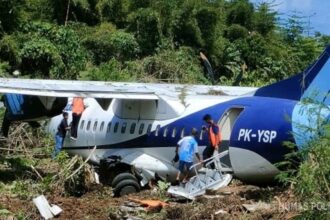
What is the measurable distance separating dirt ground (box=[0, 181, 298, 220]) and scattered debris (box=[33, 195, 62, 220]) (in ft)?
0.29

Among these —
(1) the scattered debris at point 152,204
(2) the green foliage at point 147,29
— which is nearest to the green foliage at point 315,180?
(1) the scattered debris at point 152,204

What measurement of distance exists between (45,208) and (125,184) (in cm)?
311

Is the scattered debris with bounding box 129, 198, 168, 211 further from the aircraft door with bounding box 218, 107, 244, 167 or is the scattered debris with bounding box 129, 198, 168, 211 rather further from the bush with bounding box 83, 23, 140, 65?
the bush with bounding box 83, 23, 140, 65

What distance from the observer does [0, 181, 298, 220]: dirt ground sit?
11.0 metres

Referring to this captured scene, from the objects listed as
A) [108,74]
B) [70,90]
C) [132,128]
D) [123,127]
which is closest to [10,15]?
[108,74]

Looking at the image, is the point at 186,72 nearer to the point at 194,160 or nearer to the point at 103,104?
the point at 103,104

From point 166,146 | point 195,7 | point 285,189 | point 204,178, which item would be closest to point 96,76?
point 195,7

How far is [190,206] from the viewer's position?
1184 centimetres

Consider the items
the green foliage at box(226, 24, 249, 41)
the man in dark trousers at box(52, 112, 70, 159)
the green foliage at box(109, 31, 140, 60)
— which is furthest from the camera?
the green foliage at box(226, 24, 249, 41)

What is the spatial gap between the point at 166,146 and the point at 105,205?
2793 mm

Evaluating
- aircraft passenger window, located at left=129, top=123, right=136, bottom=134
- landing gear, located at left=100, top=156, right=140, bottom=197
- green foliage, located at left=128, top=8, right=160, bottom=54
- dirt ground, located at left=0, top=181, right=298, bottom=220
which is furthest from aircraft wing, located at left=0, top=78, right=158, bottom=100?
green foliage, located at left=128, top=8, right=160, bottom=54

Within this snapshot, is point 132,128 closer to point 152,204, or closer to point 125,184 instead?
point 125,184

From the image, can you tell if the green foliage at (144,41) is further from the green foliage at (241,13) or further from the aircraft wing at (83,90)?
the aircraft wing at (83,90)

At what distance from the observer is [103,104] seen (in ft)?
54.6
